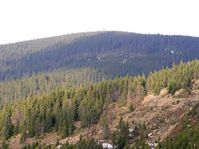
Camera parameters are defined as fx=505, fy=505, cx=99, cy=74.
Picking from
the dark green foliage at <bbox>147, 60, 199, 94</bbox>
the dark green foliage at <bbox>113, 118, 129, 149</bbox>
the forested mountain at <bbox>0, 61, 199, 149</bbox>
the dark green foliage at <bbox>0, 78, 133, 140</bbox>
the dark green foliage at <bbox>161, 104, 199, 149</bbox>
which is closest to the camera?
the dark green foliage at <bbox>161, 104, 199, 149</bbox>

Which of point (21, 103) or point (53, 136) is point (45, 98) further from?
point (53, 136)

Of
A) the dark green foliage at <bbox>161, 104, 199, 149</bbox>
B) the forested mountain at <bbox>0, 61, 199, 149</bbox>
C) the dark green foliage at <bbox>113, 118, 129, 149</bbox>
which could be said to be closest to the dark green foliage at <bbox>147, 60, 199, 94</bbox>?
the forested mountain at <bbox>0, 61, 199, 149</bbox>

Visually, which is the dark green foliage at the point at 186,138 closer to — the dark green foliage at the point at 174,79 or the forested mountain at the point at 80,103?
the forested mountain at the point at 80,103

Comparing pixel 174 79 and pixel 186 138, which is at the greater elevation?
pixel 174 79

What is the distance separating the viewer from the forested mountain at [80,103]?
144125mm

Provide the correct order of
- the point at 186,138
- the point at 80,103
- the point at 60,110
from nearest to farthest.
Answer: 1. the point at 186,138
2. the point at 60,110
3. the point at 80,103

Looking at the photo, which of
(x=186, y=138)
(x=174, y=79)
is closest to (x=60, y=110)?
(x=174, y=79)

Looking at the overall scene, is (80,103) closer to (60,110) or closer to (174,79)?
(60,110)

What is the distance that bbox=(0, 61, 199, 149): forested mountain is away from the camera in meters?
144

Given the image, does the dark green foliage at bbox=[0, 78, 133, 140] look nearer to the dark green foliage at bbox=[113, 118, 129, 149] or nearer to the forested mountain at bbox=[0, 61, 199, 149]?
the forested mountain at bbox=[0, 61, 199, 149]

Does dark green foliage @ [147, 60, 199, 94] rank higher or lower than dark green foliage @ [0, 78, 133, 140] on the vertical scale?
higher

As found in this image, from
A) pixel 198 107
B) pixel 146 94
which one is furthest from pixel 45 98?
pixel 198 107

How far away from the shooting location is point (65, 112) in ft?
484

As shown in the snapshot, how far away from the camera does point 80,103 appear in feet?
492
